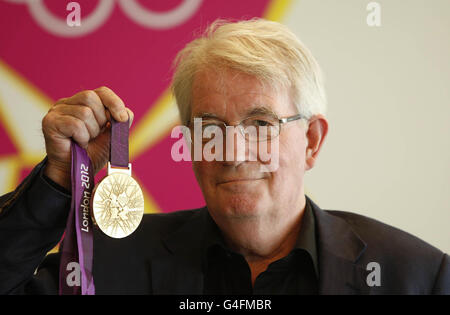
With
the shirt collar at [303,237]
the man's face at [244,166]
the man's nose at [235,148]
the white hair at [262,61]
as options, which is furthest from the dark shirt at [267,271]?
the white hair at [262,61]

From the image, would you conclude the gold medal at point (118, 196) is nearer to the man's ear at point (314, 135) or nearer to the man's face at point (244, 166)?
the man's face at point (244, 166)

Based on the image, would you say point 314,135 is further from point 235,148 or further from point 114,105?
point 114,105

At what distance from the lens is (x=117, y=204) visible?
3.84ft

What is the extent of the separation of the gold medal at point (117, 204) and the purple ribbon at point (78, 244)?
4 centimetres

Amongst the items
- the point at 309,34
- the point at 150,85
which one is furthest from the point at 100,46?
the point at 309,34

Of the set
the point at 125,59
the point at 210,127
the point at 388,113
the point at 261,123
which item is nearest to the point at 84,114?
the point at 210,127

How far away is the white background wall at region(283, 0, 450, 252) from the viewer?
2266mm

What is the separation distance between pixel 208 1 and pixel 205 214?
3.67 ft

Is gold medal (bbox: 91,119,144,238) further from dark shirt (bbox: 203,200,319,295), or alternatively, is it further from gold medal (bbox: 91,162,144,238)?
dark shirt (bbox: 203,200,319,295)

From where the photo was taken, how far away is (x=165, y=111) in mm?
2277

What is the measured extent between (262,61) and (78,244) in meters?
0.72

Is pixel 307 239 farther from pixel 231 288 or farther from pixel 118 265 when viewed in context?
pixel 118 265
